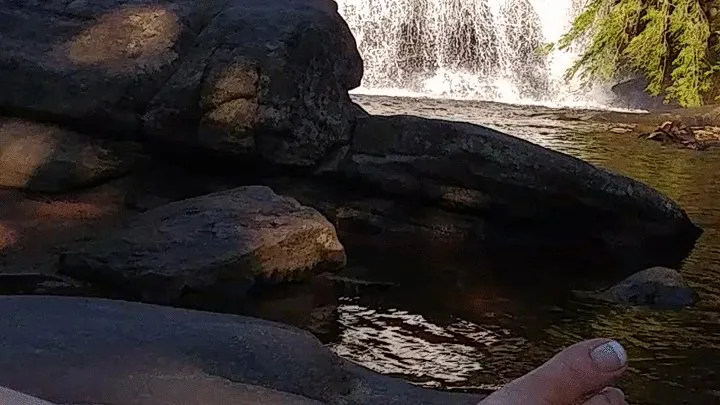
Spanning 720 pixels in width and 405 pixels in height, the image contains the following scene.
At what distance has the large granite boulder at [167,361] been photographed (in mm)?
2572

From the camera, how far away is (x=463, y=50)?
16891mm

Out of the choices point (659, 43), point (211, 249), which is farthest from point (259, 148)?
point (659, 43)

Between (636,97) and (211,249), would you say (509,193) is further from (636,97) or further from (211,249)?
(636,97)

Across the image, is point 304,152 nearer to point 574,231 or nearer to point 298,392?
point 574,231

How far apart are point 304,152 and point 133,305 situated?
353 centimetres

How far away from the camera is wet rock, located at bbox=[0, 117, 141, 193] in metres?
6.69

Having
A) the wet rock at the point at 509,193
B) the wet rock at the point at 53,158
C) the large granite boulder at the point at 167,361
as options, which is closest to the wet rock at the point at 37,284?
the wet rock at the point at 53,158

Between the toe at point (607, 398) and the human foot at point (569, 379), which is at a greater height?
the human foot at point (569, 379)

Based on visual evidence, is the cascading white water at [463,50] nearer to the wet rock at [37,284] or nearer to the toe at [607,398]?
the wet rock at [37,284]

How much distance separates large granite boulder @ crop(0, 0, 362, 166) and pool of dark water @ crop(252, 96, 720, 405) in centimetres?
106

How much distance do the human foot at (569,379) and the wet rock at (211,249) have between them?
11.7 ft

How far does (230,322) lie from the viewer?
3.45 m

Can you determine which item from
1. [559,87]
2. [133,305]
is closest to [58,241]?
[133,305]

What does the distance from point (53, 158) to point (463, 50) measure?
1091 cm
